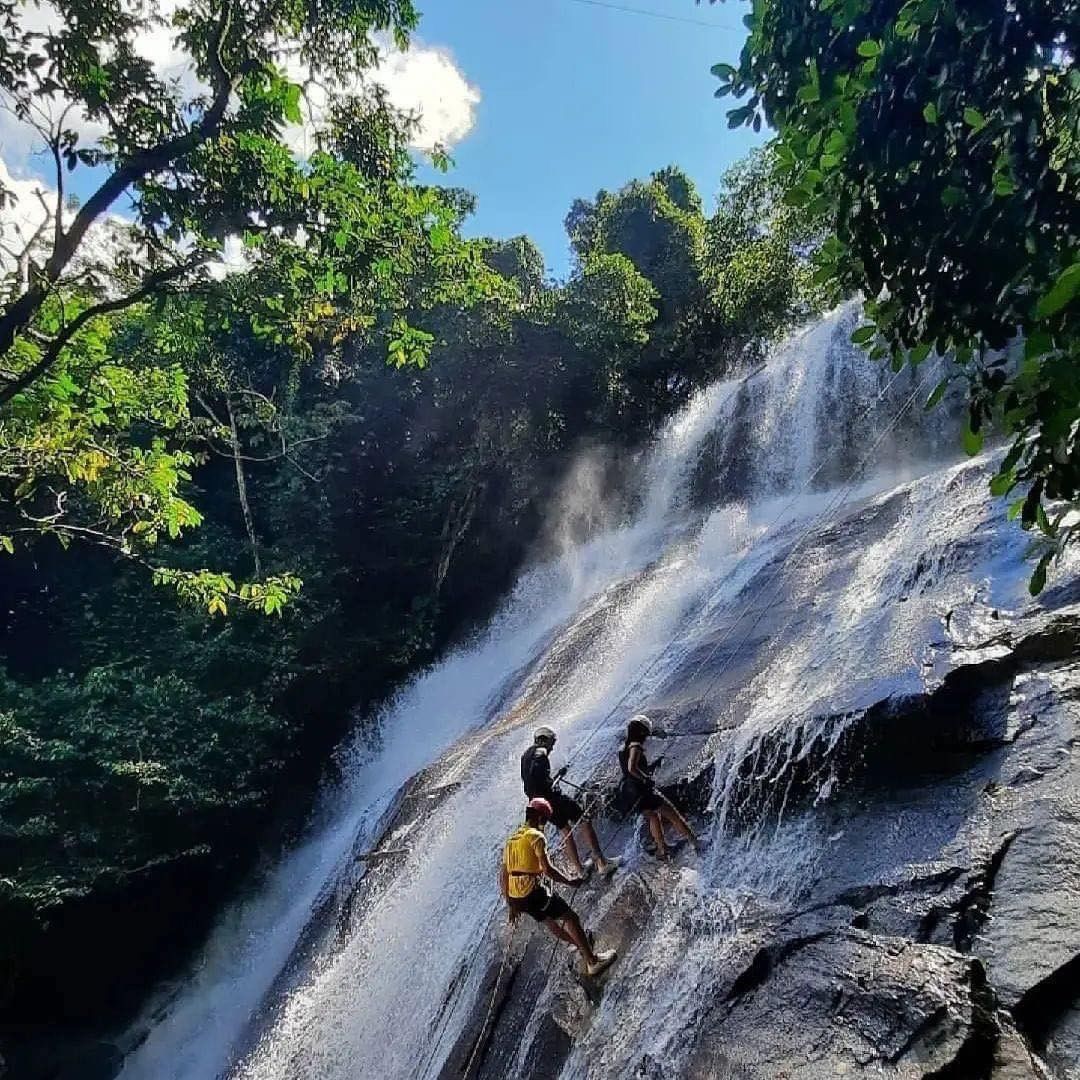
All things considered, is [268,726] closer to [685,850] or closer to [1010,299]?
[685,850]

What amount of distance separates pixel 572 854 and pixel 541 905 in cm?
148

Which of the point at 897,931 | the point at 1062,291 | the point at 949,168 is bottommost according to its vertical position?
the point at 897,931

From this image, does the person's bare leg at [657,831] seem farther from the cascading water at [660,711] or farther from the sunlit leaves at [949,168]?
the sunlit leaves at [949,168]

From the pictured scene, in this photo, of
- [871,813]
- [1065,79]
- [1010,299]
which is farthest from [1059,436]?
[871,813]

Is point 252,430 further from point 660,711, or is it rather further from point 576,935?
point 576,935

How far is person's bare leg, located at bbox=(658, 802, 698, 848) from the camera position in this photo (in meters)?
6.41

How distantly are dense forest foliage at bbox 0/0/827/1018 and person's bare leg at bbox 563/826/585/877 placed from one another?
3292 mm

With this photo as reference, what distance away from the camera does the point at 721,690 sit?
8.17 meters

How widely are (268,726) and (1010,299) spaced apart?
45.6 ft

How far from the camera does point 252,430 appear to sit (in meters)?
21.9

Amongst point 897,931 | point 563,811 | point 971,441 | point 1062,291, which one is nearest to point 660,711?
point 563,811

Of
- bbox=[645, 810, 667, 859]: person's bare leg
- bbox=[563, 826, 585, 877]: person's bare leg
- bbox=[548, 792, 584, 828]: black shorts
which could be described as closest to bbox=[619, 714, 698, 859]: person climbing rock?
bbox=[645, 810, 667, 859]: person's bare leg

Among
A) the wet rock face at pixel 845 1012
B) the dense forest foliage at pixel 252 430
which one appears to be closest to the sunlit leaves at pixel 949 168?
the wet rock face at pixel 845 1012

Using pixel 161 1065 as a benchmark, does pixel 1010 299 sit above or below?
above
